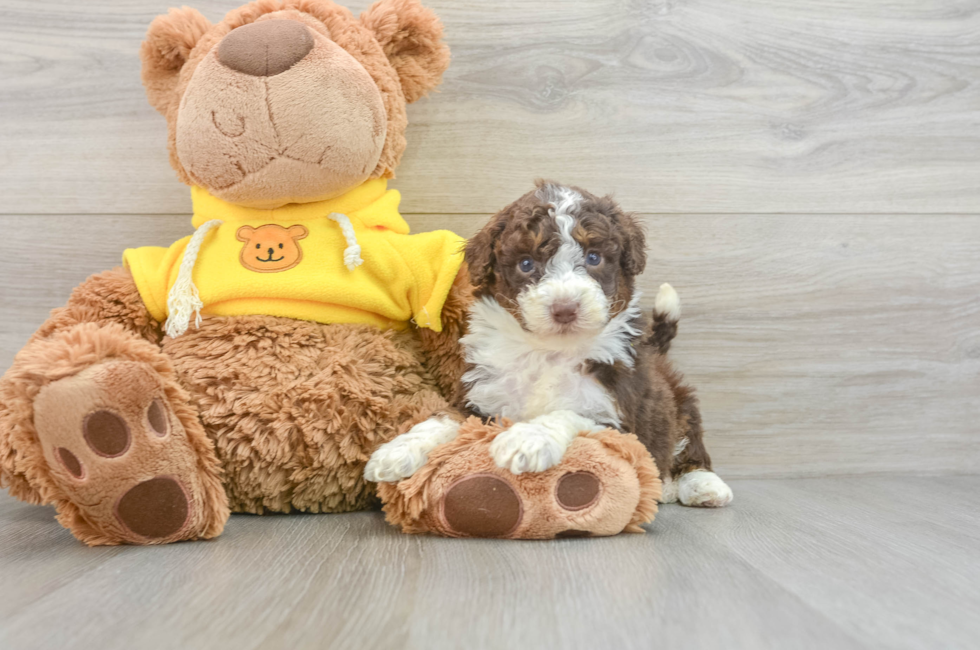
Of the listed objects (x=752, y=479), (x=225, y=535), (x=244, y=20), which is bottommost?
(x=752, y=479)

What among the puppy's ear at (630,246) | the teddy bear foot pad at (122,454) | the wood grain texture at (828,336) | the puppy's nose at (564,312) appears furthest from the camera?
the wood grain texture at (828,336)

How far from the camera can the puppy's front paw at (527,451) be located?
115 cm

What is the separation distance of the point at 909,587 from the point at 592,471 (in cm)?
45

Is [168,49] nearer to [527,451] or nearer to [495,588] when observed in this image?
[527,451]

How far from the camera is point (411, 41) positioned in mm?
1550

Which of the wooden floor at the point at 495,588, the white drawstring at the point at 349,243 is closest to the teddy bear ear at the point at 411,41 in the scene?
the white drawstring at the point at 349,243

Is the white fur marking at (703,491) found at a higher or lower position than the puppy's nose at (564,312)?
lower

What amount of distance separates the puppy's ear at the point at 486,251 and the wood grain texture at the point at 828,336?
0.60 meters

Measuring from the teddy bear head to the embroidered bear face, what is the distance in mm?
54

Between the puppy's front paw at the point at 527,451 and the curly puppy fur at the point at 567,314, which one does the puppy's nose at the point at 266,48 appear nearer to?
the curly puppy fur at the point at 567,314

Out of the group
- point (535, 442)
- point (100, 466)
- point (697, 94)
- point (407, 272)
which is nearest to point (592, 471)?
point (535, 442)

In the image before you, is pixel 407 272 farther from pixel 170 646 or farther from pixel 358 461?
pixel 170 646

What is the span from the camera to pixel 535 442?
3.77 feet

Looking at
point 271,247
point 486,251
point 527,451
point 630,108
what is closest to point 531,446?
point 527,451
